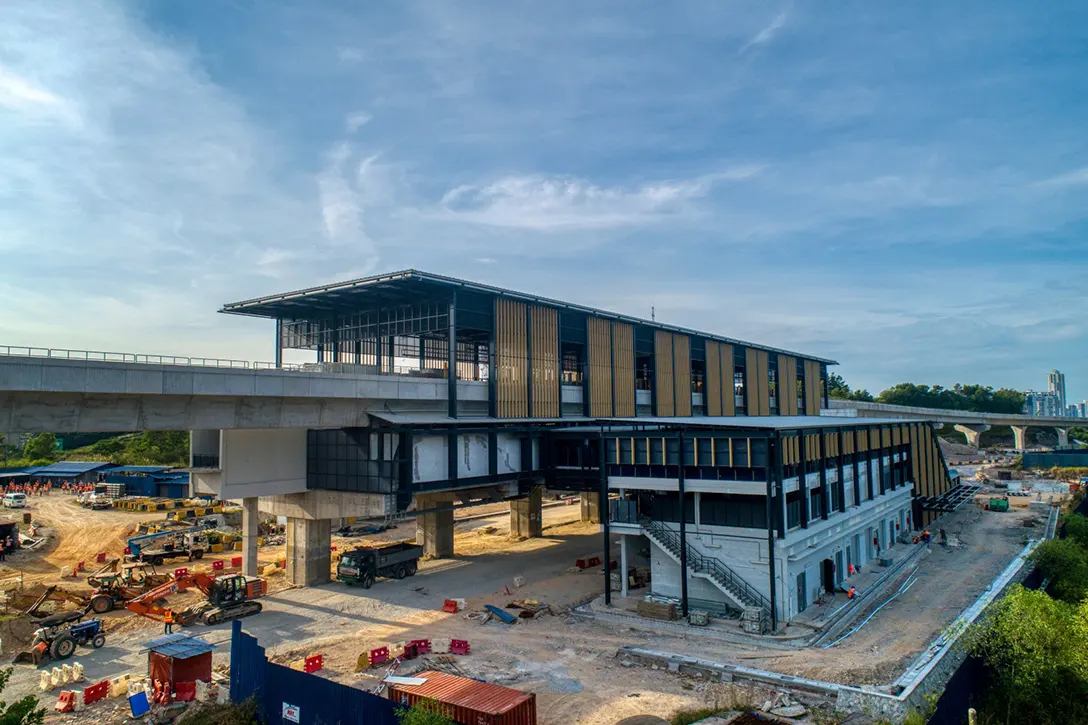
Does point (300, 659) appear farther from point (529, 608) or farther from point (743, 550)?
point (743, 550)

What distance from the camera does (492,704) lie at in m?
20.2

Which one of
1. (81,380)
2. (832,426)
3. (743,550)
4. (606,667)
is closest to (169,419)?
(81,380)

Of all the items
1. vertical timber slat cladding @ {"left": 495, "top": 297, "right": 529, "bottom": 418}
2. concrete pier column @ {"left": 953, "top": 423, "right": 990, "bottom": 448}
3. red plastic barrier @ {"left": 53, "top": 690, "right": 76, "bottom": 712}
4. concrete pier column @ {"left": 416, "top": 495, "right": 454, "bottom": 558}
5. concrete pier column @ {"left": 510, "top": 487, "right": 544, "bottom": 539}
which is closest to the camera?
red plastic barrier @ {"left": 53, "top": 690, "right": 76, "bottom": 712}

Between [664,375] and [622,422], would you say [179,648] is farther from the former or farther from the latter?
[664,375]

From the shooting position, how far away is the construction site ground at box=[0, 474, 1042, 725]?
25516 mm

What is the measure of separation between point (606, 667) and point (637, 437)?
12523mm

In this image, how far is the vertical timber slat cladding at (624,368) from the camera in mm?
55625

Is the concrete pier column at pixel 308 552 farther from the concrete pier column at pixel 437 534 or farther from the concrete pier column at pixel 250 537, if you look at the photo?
the concrete pier column at pixel 437 534

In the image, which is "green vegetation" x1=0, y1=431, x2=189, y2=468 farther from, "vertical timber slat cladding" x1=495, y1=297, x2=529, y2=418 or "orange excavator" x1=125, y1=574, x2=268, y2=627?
"vertical timber slat cladding" x1=495, y1=297, x2=529, y2=418

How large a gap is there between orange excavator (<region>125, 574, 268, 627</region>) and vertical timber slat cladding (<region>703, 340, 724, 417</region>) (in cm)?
4410

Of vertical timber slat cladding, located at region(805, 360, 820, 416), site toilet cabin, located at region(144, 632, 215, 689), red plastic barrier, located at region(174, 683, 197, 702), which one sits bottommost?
→ red plastic barrier, located at region(174, 683, 197, 702)

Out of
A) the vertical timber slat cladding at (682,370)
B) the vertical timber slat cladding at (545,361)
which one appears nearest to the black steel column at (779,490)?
the vertical timber slat cladding at (545,361)

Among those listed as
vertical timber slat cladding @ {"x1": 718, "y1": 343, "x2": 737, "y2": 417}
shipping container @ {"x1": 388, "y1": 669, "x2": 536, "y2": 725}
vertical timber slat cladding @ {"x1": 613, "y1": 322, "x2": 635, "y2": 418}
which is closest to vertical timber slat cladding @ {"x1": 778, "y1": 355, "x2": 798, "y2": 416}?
vertical timber slat cladding @ {"x1": 718, "y1": 343, "x2": 737, "y2": 417}

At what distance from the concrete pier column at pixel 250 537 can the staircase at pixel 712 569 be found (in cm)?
2429
